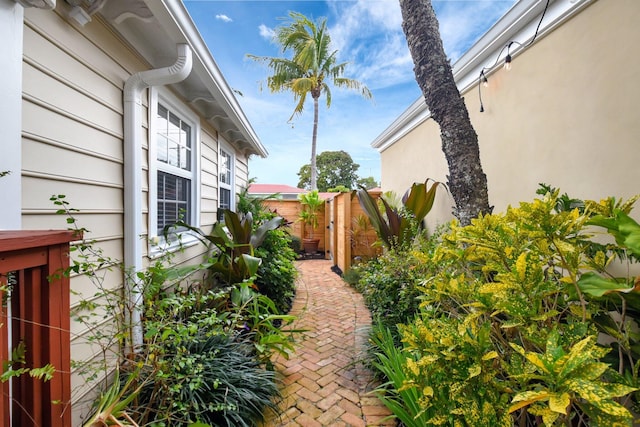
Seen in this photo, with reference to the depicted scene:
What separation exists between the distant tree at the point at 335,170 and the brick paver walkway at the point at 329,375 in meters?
20.4

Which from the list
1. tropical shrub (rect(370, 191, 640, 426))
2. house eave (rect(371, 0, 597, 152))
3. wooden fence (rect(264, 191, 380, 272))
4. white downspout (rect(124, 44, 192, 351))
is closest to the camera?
tropical shrub (rect(370, 191, 640, 426))

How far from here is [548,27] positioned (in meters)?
2.32

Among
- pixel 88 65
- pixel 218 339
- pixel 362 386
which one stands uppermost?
pixel 88 65

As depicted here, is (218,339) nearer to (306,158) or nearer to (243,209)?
(243,209)

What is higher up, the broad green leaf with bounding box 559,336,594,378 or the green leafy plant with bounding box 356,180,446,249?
the green leafy plant with bounding box 356,180,446,249

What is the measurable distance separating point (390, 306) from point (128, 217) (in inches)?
97.4

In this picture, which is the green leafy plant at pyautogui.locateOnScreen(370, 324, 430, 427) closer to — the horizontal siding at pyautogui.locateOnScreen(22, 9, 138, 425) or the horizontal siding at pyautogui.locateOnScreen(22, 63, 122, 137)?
the horizontal siding at pyautogui.locateOnScreen(22, 9, 138, 425)

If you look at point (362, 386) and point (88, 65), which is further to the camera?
point (362, 386)

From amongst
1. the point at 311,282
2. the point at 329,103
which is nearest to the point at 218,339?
the point at 311,282

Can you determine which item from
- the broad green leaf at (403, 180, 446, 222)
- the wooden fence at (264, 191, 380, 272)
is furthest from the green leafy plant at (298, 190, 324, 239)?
the broad green leaf at (403, 180, 446, 222)

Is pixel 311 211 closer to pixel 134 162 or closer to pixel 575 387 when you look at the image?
pixel 134 162

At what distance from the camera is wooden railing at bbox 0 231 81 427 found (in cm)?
103

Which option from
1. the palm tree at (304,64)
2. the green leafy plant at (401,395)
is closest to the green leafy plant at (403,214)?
the green leafy plant at (401,395)

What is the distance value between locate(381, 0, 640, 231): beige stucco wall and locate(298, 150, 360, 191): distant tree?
831 inches
